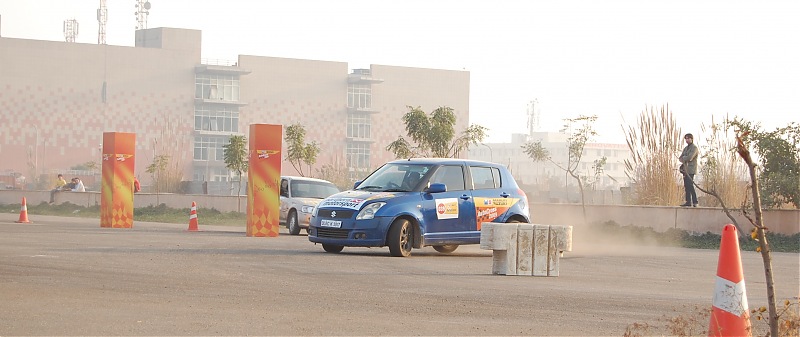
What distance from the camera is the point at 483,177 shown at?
2130cm

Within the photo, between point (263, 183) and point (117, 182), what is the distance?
6.56m

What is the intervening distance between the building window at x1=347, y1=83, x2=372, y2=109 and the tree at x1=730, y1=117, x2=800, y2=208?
90339mm

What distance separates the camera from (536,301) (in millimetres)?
12695

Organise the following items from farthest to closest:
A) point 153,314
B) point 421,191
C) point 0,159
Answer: point 0,159 → point 421,191 → point 153,314

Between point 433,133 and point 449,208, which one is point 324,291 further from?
point 433,133

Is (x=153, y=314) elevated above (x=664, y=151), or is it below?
below

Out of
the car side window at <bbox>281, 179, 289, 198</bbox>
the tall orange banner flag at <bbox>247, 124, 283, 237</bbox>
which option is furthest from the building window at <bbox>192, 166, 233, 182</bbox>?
the tall orange banner flag at <bbox>247, 124, 283, 237</bbox>

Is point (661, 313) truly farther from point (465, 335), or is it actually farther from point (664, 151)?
point (664, 151)

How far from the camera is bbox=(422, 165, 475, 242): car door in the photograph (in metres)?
20.0

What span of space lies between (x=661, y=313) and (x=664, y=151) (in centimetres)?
1895

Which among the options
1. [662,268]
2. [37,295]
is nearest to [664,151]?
[662,268]

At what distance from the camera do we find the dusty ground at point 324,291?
10203 millimetres

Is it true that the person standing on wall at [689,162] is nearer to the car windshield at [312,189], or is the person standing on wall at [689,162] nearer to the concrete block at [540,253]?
the car windshield at [312,189]

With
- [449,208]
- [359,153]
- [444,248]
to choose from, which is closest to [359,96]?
[359,153]
